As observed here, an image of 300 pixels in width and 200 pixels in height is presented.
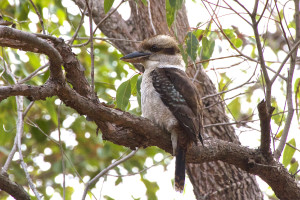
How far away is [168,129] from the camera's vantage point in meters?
2.43

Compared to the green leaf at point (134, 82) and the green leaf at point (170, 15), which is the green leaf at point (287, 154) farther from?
the green leaf at point (170, 15)

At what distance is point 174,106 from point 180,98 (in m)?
0.08

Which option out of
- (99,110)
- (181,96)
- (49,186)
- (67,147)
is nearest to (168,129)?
(181,96)

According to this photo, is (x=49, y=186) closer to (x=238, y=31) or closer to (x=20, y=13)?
(x=20, y=13)

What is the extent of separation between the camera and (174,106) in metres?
2.50

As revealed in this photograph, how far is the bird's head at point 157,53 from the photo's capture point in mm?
3008

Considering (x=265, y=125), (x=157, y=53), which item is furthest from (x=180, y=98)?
(x=157, y=53)

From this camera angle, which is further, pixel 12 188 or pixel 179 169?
pixel 179 169

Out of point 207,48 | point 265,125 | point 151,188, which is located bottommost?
point 265,125

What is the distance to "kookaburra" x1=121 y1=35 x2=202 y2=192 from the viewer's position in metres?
2.41

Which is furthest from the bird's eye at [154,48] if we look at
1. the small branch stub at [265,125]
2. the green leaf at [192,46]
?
the small branch stub at [265,125]

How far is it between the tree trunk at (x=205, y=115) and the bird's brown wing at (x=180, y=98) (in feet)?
1.38

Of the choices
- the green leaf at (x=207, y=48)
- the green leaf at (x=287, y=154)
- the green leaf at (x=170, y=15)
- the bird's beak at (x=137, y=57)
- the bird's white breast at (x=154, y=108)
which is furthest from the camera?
the bird's beak at (x=137, y=57)

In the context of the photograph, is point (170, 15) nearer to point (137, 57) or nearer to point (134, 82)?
point (137, 57)
